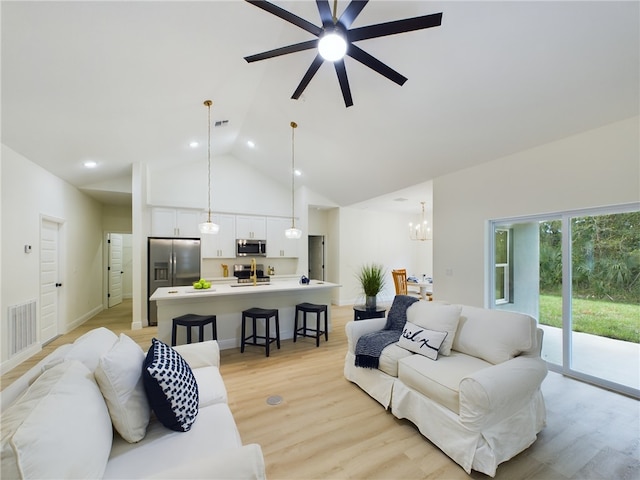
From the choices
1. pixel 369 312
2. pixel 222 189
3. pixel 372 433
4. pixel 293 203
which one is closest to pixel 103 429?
pixel 372 433

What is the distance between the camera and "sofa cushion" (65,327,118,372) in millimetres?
1508

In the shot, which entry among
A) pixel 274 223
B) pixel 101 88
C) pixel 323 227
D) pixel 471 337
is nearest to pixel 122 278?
pixel 274 223

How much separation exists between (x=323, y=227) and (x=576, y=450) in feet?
21.4

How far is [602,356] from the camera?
3.15 m

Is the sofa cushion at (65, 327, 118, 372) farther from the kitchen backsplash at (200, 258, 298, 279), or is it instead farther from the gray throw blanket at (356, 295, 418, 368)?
the kitchen backsplash at (200, 258, 298, 279)

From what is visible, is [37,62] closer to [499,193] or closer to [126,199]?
[126,199]

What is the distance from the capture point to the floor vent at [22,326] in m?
3.43

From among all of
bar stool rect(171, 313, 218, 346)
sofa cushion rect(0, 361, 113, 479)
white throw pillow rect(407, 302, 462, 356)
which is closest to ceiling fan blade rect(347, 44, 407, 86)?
white throw pillow rect(407, 302, 462, 356)

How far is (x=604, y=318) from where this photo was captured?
317 cm

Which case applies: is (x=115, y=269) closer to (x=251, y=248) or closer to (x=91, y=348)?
(x=251, y=248)

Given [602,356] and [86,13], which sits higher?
[86,13]

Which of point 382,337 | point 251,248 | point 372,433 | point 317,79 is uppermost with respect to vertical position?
point 317,79

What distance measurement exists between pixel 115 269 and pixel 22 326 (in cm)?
437

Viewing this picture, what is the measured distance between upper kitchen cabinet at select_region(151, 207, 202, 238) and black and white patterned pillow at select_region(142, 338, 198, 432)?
15.2 ft
